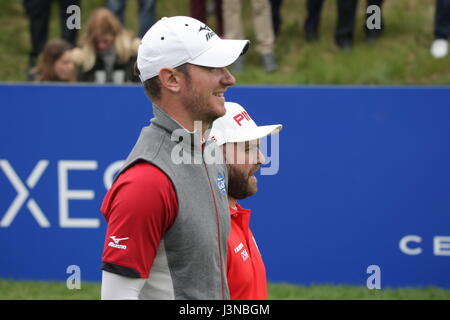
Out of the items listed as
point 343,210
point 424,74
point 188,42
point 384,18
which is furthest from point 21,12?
point 188,42

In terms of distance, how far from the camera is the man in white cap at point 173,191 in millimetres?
2658

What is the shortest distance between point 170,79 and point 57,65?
442cm

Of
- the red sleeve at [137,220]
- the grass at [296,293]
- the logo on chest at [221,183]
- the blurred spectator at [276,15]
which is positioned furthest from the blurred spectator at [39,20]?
the red sleeve at [137,220]

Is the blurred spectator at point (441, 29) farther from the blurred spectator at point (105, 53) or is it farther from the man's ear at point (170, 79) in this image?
the man's ear at point (170, 79)

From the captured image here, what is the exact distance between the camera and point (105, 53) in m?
7.35

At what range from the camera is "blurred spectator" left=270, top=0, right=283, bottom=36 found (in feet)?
29.4

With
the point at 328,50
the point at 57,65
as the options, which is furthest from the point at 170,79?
the point at 328,50

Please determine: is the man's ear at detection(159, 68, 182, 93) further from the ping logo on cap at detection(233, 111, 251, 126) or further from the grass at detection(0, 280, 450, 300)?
the grass at detection(0, 280, 450, 300)

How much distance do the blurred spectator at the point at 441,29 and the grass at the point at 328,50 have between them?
88 millimetres

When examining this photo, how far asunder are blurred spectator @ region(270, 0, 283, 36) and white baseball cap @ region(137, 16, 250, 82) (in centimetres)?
617

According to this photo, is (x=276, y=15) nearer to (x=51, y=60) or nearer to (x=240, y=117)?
(x=51, y=60)

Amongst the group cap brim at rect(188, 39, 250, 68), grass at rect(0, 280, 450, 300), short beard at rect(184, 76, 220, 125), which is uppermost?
cap brim at rect(188, 39, 250, 68)

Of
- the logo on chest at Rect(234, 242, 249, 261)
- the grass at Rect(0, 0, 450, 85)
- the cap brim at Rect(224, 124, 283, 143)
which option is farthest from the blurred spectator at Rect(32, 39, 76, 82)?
the logo on chest at Rect(234, 242, 249, 261)
